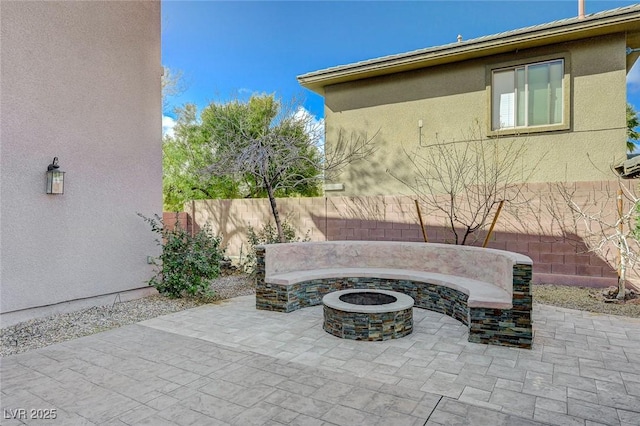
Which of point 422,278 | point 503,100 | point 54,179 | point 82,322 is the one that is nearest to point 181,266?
point 82,322

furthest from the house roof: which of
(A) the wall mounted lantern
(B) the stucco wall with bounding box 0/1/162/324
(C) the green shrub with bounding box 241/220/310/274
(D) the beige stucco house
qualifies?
(A) the wall mounted lantern

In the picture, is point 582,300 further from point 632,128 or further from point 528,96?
point 632,128

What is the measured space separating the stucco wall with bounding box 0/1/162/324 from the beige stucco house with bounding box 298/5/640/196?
5.87 m

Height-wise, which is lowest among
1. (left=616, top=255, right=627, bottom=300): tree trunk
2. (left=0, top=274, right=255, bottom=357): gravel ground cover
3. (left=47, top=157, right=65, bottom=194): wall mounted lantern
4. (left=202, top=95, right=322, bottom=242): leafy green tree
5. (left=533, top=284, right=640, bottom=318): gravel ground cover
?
(left=0, top=274, right=255, bottom=357): gravel ground cover

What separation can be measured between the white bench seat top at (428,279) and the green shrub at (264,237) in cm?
324

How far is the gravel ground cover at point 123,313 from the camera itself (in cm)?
521

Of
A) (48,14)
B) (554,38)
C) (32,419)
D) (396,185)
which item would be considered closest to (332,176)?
(396,185)

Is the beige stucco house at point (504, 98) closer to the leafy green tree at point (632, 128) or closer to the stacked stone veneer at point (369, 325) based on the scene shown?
the leafy green tree at point (632, 128)

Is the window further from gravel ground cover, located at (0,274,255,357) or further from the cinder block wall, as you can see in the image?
gravel ground cover, located at (0,274,255,357)

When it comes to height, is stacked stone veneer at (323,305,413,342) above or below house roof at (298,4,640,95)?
below

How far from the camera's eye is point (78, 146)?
6.47 m

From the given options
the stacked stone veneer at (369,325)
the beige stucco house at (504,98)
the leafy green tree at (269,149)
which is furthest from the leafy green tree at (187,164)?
the stacked stone veneer at (369,325)

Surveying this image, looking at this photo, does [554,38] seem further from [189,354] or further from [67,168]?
[67,168]

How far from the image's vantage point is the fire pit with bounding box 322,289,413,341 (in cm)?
500
